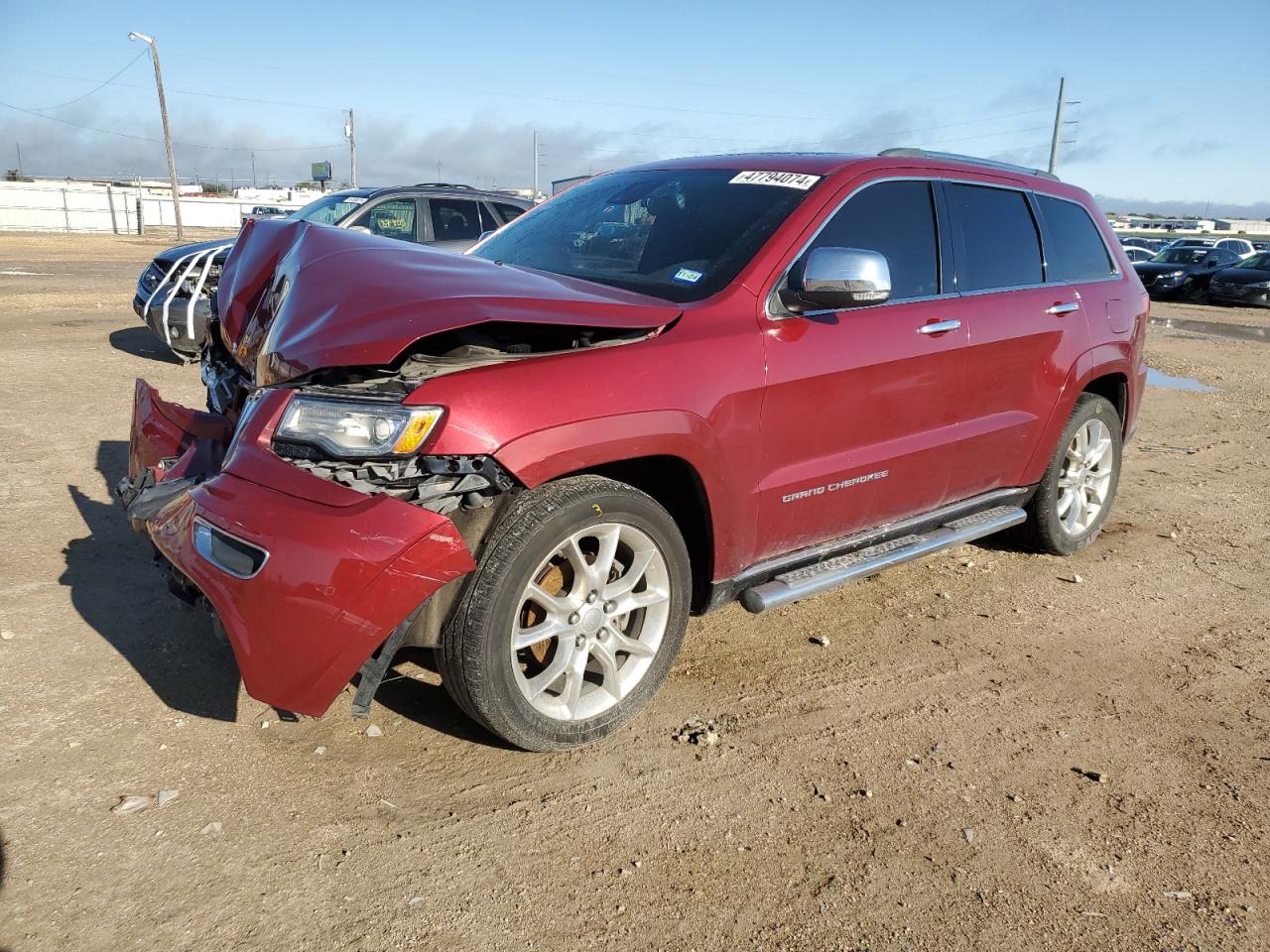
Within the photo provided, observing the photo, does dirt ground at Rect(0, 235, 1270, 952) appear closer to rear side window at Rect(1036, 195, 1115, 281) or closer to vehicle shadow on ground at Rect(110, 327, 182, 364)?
rear side window at Rect(1036, 195, 1115, 281)

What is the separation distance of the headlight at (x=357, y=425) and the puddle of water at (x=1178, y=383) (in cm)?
1059

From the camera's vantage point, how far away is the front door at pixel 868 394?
3342 millimetres

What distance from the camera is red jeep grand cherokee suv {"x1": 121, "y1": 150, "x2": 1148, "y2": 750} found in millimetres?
2541

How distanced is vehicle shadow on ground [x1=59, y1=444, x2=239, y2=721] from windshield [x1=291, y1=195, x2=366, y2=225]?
6.05 m

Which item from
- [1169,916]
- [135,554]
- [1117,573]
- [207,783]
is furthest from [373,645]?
[1117,573]

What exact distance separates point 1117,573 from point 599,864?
11.6 feet

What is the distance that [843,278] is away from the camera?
318 cm

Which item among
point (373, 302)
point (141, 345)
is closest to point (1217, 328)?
point (141, 345)

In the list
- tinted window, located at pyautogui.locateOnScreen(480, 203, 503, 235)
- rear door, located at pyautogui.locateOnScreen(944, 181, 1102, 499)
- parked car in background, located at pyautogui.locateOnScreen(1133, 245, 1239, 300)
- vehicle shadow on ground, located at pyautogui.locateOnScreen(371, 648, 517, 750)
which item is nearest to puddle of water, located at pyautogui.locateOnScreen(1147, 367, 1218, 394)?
rear door, located at pyautogui.locateOnScreen(944, 181, 1102, 499)

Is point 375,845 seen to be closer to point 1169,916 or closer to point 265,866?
point 265,866

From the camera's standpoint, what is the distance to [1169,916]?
7.95ft

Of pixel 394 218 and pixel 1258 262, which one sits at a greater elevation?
pixel 394 218

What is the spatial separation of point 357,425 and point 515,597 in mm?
644

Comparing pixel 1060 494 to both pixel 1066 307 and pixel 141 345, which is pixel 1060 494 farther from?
pixel 141 345
